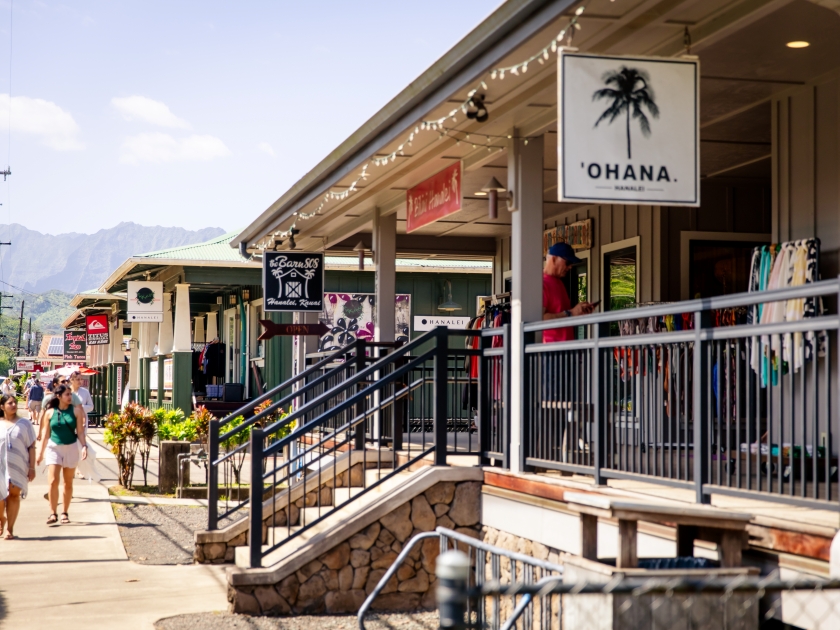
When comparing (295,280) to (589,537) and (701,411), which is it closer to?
(701,411)

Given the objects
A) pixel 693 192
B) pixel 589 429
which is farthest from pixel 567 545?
pixel 693 192

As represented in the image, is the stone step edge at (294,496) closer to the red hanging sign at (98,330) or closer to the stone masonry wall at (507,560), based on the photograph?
the stone masonry wall at (507,560)

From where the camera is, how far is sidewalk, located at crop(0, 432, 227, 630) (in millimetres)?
8625

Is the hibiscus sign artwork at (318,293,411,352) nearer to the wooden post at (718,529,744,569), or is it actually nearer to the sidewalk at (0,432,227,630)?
the sidewalk at (0,432,227,630)

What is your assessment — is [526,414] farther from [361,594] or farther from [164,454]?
[164,454]

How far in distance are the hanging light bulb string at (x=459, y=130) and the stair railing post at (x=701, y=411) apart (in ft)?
6.58

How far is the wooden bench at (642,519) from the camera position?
4.59 meters

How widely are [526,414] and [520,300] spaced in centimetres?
95

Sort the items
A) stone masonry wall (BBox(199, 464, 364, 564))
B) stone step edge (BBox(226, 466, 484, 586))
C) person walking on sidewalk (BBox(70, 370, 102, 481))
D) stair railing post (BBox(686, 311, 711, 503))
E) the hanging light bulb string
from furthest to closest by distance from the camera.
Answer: person walking on sidewalk (BBox(70, 370, 102, 481)) < stone masonry wall (BBox(199, 464, 364, 564)) < stone step edge (BBox(226, 466, 484, 586)) < the hanging light bulb string < stair railing post (BBox(686, 311, 711, 503))

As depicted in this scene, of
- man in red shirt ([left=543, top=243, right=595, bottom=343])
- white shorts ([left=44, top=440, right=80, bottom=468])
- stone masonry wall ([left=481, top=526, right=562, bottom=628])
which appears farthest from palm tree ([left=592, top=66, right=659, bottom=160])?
white shorts ([left=44, top=440, right=80, bottom=468])

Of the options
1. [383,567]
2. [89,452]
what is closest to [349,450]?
[383,567]

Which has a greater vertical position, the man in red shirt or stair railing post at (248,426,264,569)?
the man in red shirt

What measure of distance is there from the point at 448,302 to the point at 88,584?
53.9ft

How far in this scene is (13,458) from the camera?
39.7 feet
